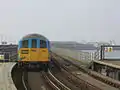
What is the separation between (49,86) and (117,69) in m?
5.85

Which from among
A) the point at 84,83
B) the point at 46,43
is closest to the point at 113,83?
the point at 84,83

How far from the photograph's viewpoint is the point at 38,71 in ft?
89.8

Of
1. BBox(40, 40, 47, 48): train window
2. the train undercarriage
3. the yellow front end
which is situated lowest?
the train undercarriage

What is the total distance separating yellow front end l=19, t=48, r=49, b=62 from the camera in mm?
26000

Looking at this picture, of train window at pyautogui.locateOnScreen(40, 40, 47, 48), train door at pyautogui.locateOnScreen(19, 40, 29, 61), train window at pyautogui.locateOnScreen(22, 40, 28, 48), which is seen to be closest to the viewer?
train door at pyautogui.locateOnScreen(19, 40, 29, 61)

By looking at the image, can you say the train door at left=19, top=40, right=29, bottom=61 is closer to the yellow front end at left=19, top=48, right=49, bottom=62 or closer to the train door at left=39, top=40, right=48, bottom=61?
the yellow front end at left=19, top=48, right=49, bottom=62

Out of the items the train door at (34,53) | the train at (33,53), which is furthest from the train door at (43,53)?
the train door at (34,53)

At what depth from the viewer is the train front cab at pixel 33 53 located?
2600 centimetres

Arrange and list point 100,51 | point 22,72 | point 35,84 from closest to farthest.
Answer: point 35,84
point 22,72
point 100,51

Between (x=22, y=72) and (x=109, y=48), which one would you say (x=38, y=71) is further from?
(x=109, y=48)

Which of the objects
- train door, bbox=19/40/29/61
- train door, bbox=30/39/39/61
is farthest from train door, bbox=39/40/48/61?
train door, bbox=19/40/29/61

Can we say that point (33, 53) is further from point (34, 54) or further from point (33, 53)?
point (34, 54)

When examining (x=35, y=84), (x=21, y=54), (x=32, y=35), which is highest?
(x=32, y=35)

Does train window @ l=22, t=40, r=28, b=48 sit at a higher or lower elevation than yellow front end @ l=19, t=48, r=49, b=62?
higher
